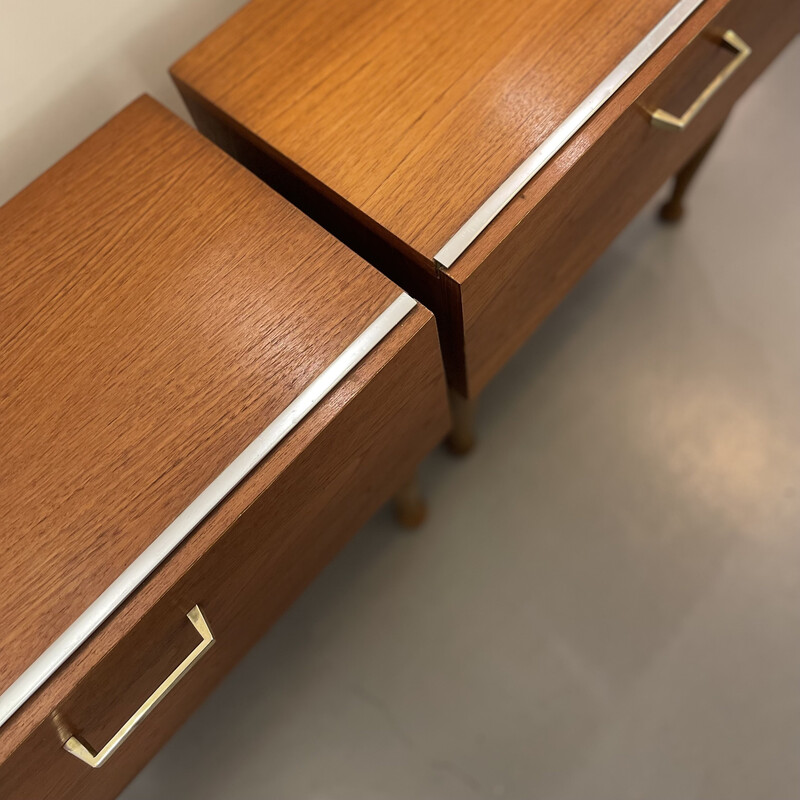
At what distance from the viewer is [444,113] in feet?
2.30

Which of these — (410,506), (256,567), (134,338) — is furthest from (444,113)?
(410,506)

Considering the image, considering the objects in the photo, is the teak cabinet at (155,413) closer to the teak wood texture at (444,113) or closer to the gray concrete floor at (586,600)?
the teak wood texture at (444,113)

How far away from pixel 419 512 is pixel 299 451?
566 mm

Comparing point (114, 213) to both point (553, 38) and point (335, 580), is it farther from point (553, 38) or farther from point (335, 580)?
point (335, 580)

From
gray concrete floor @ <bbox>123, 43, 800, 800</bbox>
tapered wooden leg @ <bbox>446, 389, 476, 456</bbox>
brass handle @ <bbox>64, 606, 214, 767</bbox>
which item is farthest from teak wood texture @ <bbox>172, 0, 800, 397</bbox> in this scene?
gray concrete floor @ <bbox>123, 43, 800, 800</bbox>

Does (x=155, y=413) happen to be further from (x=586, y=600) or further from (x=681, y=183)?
(x=681, y=183)

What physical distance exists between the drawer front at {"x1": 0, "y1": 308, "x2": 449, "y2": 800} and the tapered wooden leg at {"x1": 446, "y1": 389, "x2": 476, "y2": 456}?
210 mm

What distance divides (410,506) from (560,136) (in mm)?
590

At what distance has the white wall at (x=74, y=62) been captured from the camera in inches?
29.5

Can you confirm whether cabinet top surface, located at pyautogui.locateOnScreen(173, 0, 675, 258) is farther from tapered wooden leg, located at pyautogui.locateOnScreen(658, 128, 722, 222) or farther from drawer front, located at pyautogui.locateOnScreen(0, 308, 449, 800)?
tapered wooden leg, located at pyautogui.locateOnScreen(658, 128, 722, 222)

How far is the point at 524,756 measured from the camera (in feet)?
3.45

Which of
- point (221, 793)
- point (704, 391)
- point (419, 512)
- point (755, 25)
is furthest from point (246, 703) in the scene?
point (755, 25)

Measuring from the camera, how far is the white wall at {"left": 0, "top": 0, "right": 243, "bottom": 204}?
29.5 inches

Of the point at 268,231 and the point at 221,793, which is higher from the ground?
the point at 268,231
